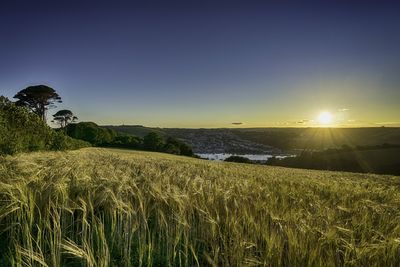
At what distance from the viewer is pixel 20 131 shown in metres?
25.9

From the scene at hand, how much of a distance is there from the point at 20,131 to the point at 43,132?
19.8 ft

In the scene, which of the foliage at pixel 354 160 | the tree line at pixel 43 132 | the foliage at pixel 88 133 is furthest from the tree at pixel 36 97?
the foliage at pixel 354 160

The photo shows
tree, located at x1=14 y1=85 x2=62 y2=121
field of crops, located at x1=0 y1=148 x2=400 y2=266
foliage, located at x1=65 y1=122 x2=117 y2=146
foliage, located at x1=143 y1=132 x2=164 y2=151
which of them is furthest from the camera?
foliage, located at x1=143 y1=132 x2=164 y2=151

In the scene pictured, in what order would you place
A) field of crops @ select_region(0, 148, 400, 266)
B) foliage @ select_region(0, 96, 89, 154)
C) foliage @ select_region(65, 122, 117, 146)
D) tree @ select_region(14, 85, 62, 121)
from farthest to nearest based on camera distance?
1. foliage @ select_region(65, 122, 117, 146)
2. tree @ select_region(14, 85, 62, 121)
3. foliage @ select_region(0, 96, 89, 154)
4. field of crops @ select_region(0, 148, 400, 266)

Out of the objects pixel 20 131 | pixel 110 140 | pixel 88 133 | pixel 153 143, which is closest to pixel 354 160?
pixel 153 143

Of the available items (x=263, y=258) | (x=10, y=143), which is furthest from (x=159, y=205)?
(x=10, y=143)

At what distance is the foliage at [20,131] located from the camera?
21.0 meters

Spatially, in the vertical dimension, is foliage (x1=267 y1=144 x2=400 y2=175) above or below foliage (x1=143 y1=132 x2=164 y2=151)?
below

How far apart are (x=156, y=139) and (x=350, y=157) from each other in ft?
182

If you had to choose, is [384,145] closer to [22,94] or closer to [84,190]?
[22,94]

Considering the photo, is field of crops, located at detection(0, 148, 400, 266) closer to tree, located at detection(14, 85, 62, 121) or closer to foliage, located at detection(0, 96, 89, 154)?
foliage, located at detection(0, 96, 89, 154)

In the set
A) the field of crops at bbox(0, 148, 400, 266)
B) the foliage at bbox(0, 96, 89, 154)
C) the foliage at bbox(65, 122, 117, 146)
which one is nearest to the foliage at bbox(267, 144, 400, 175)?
the foliage at bbox(65, 122, 117, 146)

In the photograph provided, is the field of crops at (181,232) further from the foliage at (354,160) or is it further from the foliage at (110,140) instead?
the foliage at (354,160)

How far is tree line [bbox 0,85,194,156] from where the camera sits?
Answer: 23388 mm
